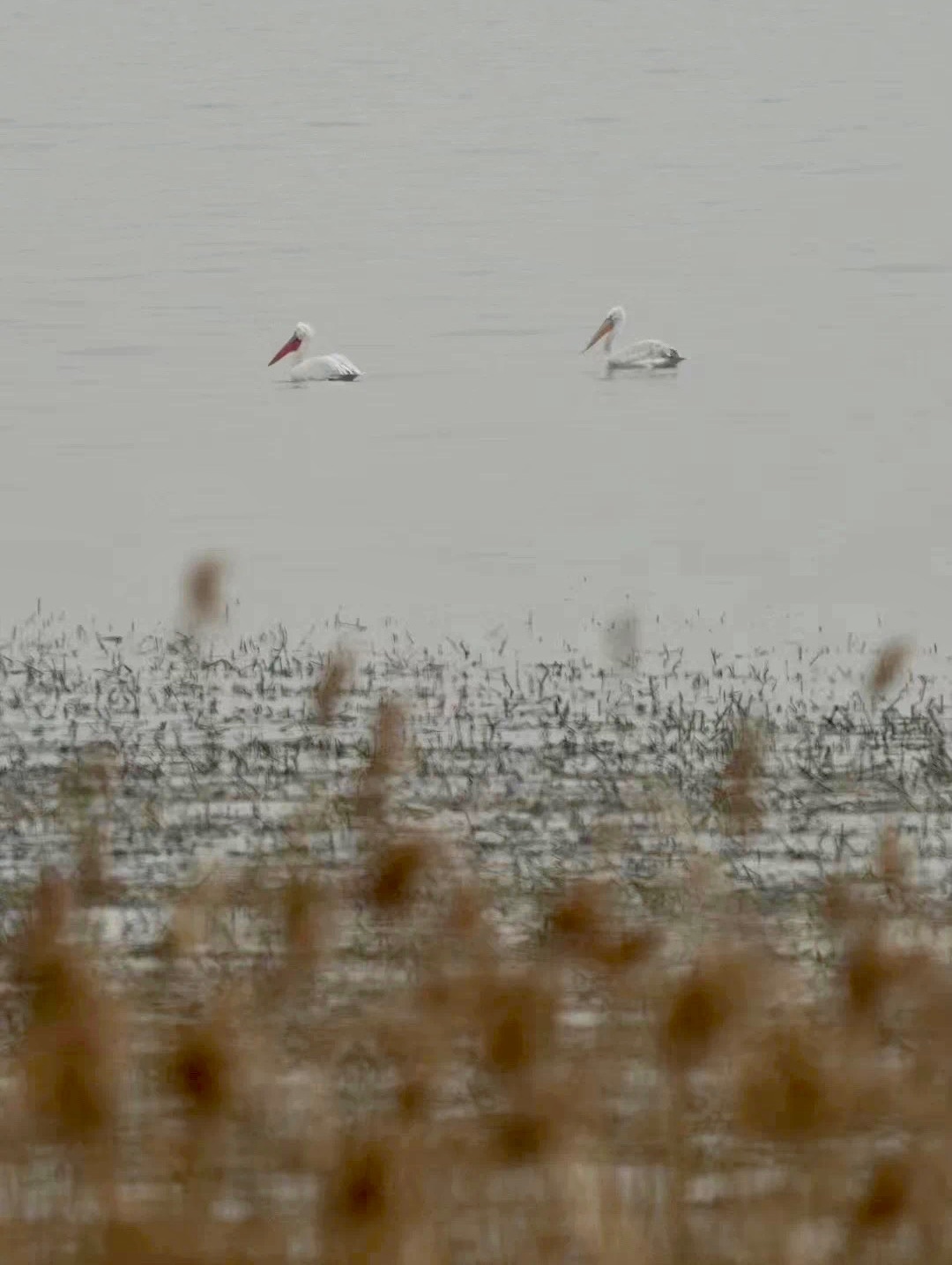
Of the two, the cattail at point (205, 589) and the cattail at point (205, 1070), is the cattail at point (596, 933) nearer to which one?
the cattail at point (205, 1070)

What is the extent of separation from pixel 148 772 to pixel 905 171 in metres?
84.1

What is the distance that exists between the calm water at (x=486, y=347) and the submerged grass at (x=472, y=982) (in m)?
6.66

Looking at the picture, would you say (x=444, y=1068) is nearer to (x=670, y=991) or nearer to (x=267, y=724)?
(x=670, y=991)

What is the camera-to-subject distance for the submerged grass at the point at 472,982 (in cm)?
650

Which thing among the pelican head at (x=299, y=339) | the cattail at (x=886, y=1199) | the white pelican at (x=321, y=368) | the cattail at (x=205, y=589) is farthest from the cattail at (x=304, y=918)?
the pelican head at (x=299, y=339)

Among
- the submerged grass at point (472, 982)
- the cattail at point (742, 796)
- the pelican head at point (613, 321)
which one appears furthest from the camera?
the pelican head at point (613, 321)

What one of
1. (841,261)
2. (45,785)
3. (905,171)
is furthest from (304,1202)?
(905,171)

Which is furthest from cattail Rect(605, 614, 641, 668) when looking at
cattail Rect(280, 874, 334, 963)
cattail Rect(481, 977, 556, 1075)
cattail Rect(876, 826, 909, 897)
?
cattail Rect(481, 977, 556, 1075)

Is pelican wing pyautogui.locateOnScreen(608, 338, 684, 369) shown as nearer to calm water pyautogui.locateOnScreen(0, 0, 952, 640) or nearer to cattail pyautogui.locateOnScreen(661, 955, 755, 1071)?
calm water pyautogui.locateOnScreen(0, 0, 952, 640)

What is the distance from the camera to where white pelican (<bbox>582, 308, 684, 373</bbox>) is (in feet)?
130

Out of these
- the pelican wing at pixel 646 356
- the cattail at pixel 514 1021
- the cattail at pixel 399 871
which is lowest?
the cattail at pixel 514 1021

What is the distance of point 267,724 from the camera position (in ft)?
46.5

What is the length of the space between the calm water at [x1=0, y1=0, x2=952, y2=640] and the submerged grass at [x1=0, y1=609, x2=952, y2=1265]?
6664 mm

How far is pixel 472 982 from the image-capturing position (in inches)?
289
